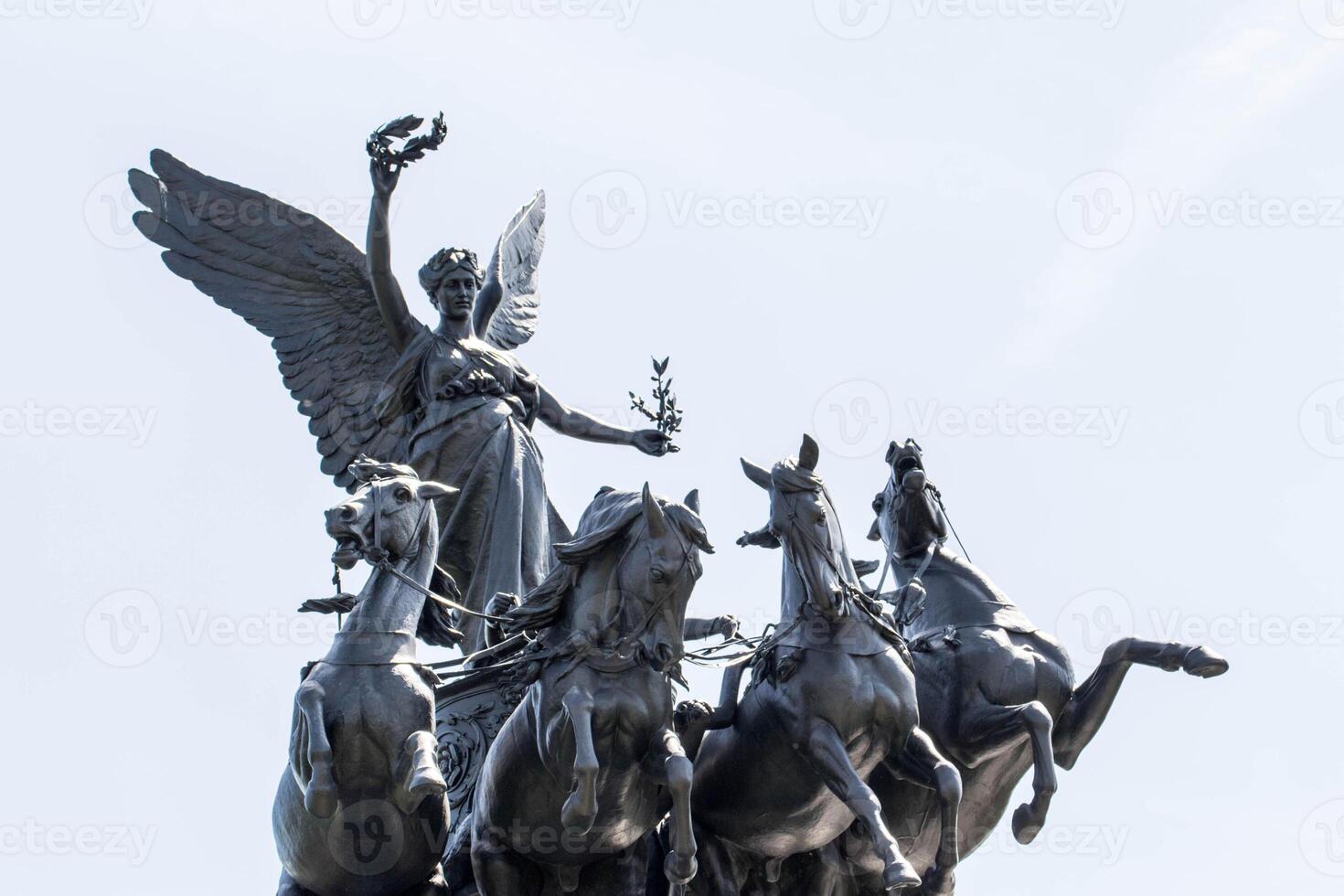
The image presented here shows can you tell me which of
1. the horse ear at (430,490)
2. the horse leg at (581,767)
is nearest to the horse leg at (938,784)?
the horse leg at (581,767)

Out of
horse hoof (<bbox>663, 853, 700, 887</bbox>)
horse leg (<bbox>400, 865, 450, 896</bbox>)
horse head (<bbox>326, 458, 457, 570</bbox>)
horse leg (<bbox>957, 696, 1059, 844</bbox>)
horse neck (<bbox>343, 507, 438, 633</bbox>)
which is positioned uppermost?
horse head (<bbox>326, 458, 457, 570</bbox>)

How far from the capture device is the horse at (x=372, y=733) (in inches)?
500

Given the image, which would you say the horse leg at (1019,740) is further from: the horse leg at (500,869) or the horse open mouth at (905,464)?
the horse leg at (500,869)

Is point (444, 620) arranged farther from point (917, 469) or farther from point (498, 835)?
point (917, 469)

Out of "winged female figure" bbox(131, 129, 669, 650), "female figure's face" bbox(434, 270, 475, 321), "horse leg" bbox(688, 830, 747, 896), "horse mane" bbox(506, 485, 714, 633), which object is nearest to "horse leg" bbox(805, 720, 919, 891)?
"horse leg" bbox(688, 830, 747, 896)

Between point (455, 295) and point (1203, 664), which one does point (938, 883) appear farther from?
point (455, 295)

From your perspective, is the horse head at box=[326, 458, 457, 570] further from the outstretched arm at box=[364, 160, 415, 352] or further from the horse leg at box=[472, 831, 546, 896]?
the outstretched arm at box=[364, 160, 415, 352]

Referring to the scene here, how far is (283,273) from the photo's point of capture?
17.6 meters

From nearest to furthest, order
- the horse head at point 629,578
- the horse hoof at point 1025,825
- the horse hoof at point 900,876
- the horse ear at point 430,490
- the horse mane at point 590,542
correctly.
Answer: the horse hoof at point 900,876 < the horse head at point 629,578 < the horse mane at point 590,542 < the horse ear at point 430,490 < the horse hoof at point 1025,825

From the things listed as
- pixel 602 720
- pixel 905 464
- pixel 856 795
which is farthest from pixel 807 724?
pixel 905 464

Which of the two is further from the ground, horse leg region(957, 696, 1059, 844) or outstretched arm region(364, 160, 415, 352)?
outstretched arm region(364, 160, 415, 352)

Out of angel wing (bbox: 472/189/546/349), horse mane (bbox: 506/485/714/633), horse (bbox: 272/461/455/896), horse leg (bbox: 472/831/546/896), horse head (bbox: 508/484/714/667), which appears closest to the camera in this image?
horse (bbox: 272/461/455/896)

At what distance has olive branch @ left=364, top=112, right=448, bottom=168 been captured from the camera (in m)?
16.1

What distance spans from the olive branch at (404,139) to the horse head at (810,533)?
3940 millimetres
